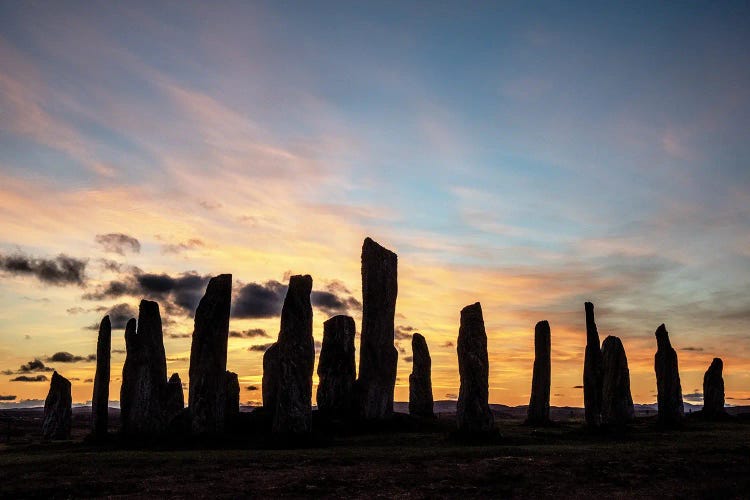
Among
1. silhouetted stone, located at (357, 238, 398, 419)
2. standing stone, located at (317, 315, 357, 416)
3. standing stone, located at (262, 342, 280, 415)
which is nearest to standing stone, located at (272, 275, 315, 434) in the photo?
silhouetted stone, located at (357, 238, 398, 419)

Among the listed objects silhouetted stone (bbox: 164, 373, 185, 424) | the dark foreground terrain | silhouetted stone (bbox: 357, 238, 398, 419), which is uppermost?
silhouetted stone (bbox: 357, 238, 398, 419)

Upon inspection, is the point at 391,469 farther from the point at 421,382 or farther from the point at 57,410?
the point at 57,410

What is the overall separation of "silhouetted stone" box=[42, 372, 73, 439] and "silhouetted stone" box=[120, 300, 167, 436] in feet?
23.2

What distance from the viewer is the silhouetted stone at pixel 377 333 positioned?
29.4m

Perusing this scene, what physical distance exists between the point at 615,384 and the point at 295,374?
54.3ft

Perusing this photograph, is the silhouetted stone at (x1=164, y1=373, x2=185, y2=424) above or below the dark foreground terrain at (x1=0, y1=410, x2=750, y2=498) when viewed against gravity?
above

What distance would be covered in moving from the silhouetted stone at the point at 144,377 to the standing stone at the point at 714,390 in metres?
31.2

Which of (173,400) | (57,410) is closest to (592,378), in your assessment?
(173,400)

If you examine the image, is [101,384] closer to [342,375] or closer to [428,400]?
[342,375]

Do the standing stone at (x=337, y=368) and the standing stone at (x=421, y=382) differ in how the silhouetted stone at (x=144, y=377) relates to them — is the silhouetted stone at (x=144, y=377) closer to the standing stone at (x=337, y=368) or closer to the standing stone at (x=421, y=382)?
the standing stone at (x=337, y=368)

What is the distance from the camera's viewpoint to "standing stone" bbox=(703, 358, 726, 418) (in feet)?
130

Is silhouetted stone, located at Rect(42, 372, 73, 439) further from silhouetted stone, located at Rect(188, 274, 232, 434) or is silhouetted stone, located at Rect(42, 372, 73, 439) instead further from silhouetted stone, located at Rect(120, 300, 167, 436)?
silhouetted stone, located at Rect(188, 274, 232, 434)

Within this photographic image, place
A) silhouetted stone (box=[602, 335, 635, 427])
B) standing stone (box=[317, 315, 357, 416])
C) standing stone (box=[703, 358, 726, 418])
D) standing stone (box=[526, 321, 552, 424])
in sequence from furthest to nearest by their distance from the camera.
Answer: standing stone (box=[703, 358, 726, 418]), standing stone (box=[526, 321, 552, 424]), silhouetted stone (box=[602, 335, 635, 427]), standing stone (box=[317, 315, 357, 416])

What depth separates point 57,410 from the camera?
1227 inches
